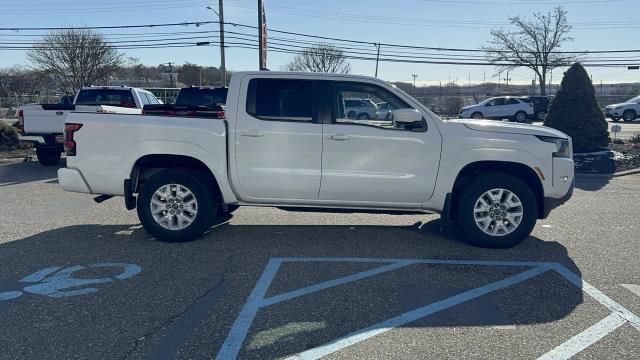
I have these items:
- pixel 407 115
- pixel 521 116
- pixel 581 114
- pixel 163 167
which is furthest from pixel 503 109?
pixel 163 167

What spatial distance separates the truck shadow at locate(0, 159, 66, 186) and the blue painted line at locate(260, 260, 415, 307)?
8141 millimetres

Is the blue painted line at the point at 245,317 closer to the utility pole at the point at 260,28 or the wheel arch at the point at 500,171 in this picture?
the wheel arch at the point at 500,171

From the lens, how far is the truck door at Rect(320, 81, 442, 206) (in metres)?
5.68

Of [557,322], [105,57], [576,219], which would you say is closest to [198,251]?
[557,322]

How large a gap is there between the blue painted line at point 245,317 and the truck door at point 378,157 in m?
1.30

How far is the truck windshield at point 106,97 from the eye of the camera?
1300cm

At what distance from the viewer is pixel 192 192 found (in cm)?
586

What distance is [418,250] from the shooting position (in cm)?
577

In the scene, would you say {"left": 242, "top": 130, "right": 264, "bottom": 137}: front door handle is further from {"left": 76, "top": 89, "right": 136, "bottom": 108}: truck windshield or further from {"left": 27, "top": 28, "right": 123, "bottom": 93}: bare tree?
{"left": 27, "top": 28, "right": 123, "bottom": 93}: bare tree

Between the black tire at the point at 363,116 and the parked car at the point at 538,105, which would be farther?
the parked car at the point at 538,105

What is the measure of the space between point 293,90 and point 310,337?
3.16 metres

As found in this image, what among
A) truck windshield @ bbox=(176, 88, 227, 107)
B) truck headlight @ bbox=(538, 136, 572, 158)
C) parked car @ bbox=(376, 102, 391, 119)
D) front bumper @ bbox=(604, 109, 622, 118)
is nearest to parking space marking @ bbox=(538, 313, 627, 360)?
truck headlight @ bbox=(538, 136, 572, 158)

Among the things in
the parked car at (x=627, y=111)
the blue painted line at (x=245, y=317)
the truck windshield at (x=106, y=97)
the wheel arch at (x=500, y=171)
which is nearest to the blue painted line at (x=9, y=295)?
the blue painted line at (x=245, y=317)

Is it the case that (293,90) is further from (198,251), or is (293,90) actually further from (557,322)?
(557,322)
